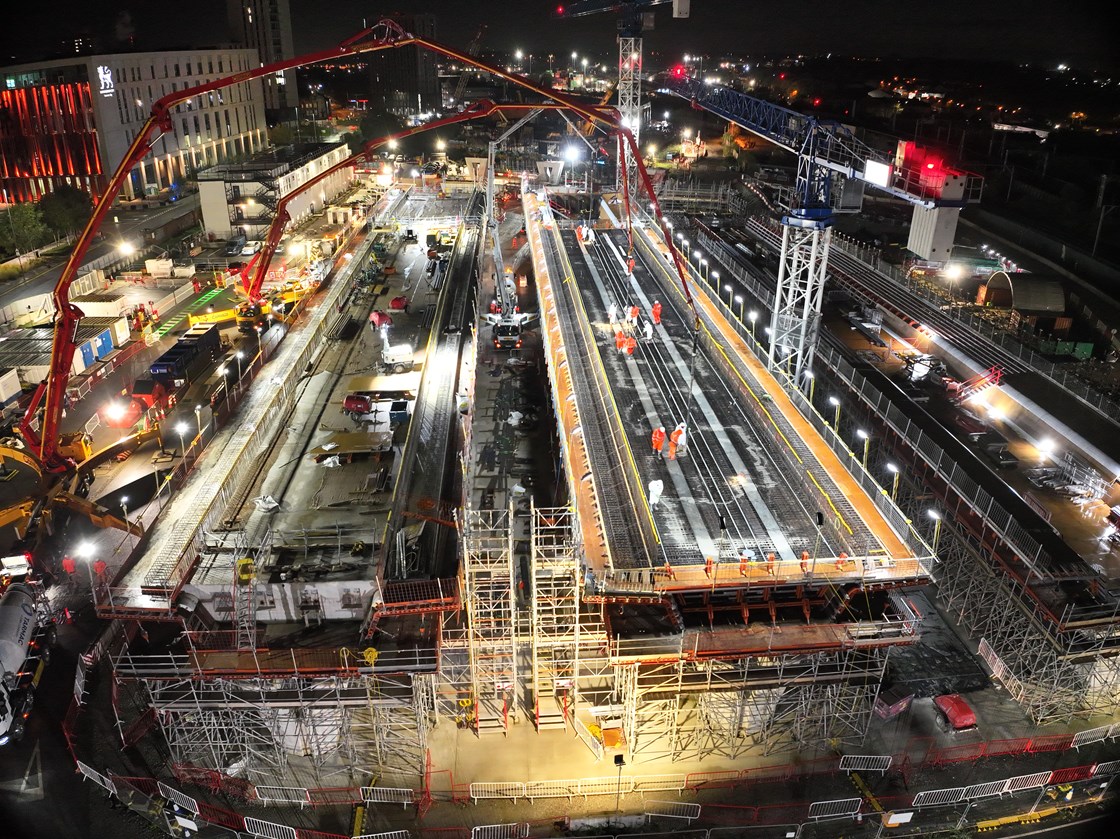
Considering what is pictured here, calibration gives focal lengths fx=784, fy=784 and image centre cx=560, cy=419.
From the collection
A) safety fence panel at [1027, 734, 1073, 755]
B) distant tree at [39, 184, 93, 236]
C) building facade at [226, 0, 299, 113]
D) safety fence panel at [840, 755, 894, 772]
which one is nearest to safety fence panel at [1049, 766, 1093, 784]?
safety fence panel at [1027, 734, 1073, 755]

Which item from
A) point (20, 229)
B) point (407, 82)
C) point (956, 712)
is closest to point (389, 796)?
point (956, 712)

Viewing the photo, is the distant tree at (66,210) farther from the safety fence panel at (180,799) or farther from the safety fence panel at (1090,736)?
the safety fence panel at (1090,736)

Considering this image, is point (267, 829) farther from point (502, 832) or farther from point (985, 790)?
point (985, 790)

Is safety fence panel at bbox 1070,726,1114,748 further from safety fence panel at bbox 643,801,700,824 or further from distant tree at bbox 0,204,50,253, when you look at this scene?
distant tree at bbox 0,204,50,253

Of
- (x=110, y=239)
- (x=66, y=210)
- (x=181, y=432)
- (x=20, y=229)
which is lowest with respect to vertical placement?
(x=181, y=432)

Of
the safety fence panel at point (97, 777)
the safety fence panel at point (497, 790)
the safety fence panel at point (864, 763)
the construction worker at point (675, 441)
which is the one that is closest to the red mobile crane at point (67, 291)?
the construction worker at point (675, 441)

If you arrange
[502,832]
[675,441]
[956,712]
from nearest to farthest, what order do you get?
[502,832] → [956,712] → [675,441]

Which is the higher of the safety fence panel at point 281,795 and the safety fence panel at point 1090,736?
the safety fence panel at point 1090,736
